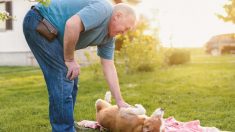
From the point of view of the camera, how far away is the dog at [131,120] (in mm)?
5391

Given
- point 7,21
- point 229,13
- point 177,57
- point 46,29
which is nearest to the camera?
point 46,29

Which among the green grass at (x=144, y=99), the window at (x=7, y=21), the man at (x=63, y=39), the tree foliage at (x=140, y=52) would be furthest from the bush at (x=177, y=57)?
the man at (x=63, y=39)

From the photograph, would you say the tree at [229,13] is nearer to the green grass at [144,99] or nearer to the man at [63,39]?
the green grass at [144,99]

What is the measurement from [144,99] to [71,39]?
503 cm

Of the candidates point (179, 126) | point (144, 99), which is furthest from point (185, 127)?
point (144, 99)

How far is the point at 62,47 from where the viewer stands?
4.82 metres

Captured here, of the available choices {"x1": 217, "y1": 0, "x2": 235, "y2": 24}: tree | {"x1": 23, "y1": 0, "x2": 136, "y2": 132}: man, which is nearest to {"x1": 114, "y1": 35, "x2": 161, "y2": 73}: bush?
{"x1": 217, "y1": 0, "x2": 235, "y2": 24}: tree

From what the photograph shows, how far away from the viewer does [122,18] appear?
462 cm

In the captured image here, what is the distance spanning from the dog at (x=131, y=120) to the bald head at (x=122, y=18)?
4.03 feet

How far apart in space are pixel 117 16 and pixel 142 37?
37.0ft

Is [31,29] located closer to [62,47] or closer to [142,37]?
[62,47]

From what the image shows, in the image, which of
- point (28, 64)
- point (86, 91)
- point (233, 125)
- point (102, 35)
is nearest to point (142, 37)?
point (86, 91)

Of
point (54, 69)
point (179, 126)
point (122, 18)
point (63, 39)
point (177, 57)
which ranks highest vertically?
point (122, 18)

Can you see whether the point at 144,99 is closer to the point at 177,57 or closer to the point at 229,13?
the point at 229,13
